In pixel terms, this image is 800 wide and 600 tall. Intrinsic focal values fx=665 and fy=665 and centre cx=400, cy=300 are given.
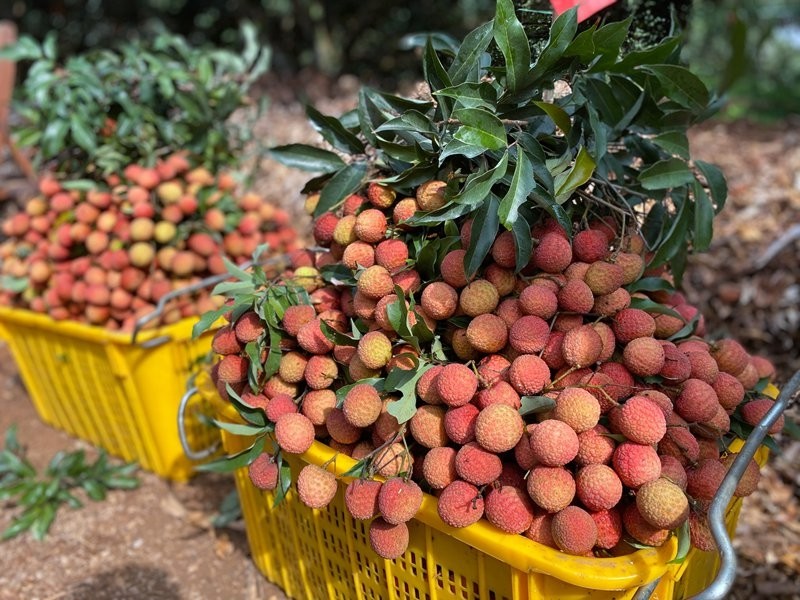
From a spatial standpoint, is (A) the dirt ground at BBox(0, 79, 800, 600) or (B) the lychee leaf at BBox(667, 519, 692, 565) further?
(A) the dirt ground at BBox(0, 79, 800, 600)

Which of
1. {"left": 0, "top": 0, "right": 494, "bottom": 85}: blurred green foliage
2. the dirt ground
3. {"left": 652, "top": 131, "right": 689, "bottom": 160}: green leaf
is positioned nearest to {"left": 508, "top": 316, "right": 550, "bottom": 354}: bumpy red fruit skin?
{"left": 652, "top": 131, "right": 689, "bottom": 160}: green leaf

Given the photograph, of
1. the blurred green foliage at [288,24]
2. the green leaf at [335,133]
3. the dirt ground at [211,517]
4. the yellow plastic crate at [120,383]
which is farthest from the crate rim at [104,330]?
the blurred green foliage at [288,24]

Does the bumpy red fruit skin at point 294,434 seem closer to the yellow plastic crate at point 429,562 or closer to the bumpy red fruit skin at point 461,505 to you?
the yellow plastic crate at point 429,562

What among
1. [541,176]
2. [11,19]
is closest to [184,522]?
[541,176]

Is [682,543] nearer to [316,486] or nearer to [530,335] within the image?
[530,335]

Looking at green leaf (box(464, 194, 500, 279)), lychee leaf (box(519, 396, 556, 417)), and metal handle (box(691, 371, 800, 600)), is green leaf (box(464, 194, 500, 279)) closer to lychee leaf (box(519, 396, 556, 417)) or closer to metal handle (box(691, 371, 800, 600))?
lychee leaf (box(519, 396, 556, 417))

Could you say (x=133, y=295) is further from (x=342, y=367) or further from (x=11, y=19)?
(x=11, y=19)

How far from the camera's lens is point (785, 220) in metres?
3.23

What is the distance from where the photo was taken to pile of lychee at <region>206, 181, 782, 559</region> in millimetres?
1055

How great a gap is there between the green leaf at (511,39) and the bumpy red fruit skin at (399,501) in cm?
76

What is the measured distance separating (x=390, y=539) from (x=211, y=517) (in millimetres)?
1221

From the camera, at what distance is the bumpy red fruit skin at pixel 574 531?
99cm

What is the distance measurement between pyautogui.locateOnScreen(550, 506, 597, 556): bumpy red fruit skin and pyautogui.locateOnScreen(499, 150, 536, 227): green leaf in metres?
0.46

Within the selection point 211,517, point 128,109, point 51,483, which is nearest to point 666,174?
point 211,517
